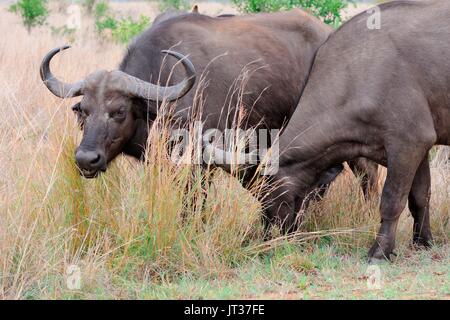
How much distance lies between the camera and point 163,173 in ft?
21.9

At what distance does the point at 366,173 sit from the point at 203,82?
1.92 meters

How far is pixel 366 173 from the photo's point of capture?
857 centimetres

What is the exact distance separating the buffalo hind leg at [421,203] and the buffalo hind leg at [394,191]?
48 cm

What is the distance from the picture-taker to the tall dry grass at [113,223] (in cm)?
616

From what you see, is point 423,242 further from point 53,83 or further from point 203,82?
point 53,83

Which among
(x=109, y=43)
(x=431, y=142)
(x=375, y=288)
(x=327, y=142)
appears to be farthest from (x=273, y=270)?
(x=109, y=43)

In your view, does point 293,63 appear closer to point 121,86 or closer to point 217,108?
point 217,108

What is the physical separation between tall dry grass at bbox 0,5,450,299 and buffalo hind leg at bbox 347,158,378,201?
2.51 ft

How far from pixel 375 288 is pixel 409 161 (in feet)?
3.93

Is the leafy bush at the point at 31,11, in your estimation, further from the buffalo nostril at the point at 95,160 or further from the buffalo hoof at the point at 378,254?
the buffalo hoof at the point at 378,254

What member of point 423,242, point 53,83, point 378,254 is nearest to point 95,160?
point 53,83

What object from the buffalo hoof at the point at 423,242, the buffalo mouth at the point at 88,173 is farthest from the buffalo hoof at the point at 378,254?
the buffalo mouth at the point at 88,173
